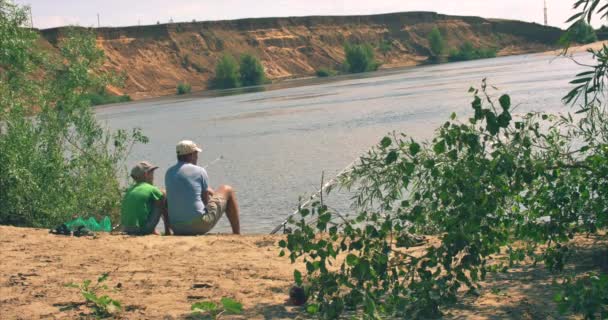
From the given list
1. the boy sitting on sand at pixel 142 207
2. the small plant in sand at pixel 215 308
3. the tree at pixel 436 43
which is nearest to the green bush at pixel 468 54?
the tree at pixel 436 43

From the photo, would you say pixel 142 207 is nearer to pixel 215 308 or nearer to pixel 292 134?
pixel 215 308

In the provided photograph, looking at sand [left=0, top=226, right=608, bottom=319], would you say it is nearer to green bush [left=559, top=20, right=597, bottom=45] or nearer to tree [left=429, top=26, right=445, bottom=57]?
green bush [left=559, top=20, right=597, bottom=45]

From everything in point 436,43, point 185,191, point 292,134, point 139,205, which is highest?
point 436,43

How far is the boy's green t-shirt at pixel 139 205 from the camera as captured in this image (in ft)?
28.5

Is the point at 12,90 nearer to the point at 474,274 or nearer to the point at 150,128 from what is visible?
the point at 474,274

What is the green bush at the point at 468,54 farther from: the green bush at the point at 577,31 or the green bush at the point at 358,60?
the green bush at the point at 577,31

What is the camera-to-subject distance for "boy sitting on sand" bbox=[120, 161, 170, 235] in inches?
342

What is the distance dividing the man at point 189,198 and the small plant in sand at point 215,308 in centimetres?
321

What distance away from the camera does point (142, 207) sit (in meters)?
8.73

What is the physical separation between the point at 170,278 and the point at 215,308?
1.57 m

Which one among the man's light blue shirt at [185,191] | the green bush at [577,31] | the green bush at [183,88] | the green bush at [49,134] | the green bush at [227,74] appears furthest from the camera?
the green bush at [227,74]

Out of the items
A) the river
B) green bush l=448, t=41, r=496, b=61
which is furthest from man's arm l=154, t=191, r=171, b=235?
green bush l=448, t=41, r=496, b=61

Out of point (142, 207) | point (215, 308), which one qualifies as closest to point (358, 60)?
point (142, 207)

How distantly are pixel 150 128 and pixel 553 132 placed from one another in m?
28.6
